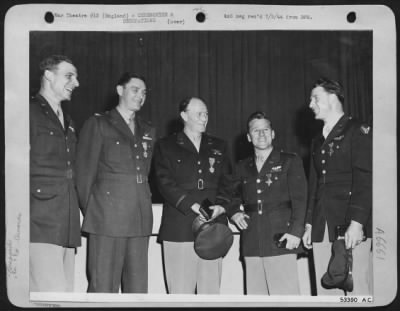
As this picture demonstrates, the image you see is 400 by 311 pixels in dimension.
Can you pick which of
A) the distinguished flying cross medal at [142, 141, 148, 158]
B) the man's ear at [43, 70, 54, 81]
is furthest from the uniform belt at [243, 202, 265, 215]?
the man's ear at [43, 70, 54, 81]

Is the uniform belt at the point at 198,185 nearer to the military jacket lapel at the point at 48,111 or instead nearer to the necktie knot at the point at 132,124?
the necktie knot at the point at 132,124

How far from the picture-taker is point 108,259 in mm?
950

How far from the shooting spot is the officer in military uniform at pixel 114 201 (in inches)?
37.6

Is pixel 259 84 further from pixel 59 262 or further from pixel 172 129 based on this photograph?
pixel 59 262

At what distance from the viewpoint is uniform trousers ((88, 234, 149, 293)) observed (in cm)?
95

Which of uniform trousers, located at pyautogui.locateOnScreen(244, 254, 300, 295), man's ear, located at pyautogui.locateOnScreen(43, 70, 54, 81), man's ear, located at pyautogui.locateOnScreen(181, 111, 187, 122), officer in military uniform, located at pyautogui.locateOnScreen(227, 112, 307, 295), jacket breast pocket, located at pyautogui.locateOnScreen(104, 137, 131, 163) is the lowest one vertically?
uniform trousers, located at pyautogui.locateOnScreen(244, 254, 300, 295)

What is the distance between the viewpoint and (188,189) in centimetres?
97

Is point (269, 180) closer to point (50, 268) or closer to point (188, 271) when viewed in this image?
point (188, 271)

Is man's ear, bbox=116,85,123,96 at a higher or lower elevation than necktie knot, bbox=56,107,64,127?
higher

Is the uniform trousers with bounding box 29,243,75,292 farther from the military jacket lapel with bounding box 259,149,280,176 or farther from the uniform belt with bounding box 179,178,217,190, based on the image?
the military jacket lapel with bounding box 259,149,280,176

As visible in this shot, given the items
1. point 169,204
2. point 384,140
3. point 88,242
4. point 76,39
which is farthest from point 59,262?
point 384,140

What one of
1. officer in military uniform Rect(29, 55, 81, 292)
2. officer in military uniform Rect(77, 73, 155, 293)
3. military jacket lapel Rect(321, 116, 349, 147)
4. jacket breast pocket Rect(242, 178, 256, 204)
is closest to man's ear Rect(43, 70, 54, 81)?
officer in military uniform Rect(29, 55, 81, 292)

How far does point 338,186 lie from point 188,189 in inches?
11.3

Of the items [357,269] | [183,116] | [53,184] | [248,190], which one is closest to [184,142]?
[183,116]
